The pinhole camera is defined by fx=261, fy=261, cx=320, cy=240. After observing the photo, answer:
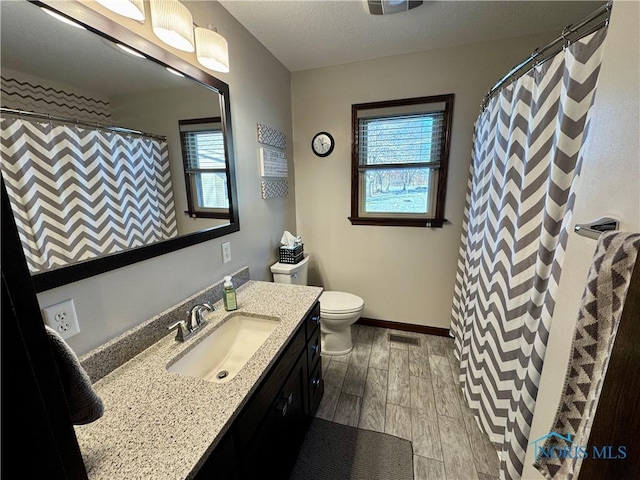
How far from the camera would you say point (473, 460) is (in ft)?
4.50

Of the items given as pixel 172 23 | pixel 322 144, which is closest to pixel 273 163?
pixel 322 144

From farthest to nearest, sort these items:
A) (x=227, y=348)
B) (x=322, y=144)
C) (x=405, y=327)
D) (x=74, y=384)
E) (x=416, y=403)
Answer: (x=405, y=327) → (x=322, y=144) → (x=416, y=403) → (x=227, y=348) → (x=74, y=384)

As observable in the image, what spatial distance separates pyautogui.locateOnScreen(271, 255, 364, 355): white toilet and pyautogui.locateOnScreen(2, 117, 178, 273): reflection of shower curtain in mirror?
3.51 ft

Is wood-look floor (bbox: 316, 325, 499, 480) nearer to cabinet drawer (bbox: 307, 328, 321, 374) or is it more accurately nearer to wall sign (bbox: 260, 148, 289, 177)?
cabinet drawer (bbox: 307, 328, 321, 374)

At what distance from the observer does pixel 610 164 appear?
2.15ft

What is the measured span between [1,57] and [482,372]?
2.30 meters

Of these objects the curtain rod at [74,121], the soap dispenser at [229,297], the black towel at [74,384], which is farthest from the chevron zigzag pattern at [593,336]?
the curtain rod at [74,121]

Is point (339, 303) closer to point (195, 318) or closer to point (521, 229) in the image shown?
point (195, 318)

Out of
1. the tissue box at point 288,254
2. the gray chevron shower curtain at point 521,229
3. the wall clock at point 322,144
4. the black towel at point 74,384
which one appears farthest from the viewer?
the wall clock at point 322,144

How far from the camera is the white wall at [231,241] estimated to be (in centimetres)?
90

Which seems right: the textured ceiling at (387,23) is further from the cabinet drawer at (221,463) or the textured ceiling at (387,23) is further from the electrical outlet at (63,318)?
Result: the cabinet drawer at (221,463)

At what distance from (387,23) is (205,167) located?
146 cm

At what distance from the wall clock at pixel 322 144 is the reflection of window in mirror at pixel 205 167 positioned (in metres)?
1.09

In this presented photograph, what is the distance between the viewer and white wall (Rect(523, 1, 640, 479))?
59 cm
